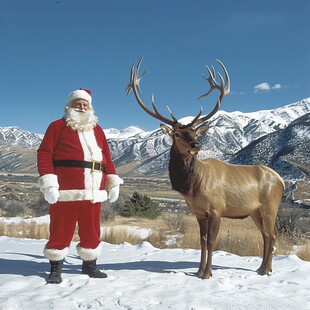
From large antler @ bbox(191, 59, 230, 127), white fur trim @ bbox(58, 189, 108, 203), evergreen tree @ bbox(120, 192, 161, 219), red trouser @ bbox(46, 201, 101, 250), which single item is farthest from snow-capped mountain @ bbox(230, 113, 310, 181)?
white fur trim @ bbox(58, 189, 108, 203)

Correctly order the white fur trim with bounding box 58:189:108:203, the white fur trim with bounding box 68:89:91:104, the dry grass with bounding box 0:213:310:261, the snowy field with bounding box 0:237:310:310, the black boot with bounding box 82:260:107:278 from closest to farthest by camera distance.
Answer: the snowy field with bounding box 0:237:310:310 → the white fur trim with bounding box 58:189:108:203 → the black boot with bounding box 82:260:107:278 → the white fur trim with bounding box 68:89:91:104 → the dry grass with bounding box 0:213:310:261

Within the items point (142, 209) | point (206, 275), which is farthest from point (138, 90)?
point (142, 209)

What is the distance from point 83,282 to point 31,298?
2.10ft

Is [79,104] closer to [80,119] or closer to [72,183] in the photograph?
[80,119]

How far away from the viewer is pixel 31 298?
2953 mm

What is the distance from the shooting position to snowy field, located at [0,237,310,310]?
115 inches

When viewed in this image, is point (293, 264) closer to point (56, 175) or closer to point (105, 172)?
point (105, 172)

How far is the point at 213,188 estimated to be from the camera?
3.83 m

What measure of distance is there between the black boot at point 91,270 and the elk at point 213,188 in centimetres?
118

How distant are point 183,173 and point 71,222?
4.55 feet

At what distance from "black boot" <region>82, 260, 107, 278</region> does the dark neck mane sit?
4.37ft

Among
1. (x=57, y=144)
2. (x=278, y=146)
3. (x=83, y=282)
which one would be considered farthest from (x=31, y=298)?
(x=278, y=146)

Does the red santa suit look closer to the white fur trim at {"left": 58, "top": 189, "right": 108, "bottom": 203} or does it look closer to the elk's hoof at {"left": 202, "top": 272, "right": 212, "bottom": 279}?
the white fur trim at {"left": 58, "top": 189, "right": 108, "bottom": 203}

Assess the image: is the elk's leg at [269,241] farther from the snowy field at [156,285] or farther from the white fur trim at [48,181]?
the white fur trim at [48,181]
